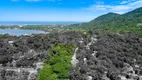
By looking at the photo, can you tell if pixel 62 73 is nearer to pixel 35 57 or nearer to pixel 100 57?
pixel 35 57

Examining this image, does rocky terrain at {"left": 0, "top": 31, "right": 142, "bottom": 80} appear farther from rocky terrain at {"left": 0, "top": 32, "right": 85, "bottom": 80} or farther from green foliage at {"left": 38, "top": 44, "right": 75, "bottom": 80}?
green foliage at {"left": 38, "top": 44, "right": 75, "bottom": 80}

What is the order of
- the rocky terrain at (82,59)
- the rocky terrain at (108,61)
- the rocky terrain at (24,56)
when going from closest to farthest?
the rocky terrain at (24,56) < the rocky terrain at (82,59) < the rocky terrain at (108,61)

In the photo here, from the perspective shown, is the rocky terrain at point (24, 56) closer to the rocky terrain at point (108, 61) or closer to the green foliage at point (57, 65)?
the green foliage at point (57, 65)

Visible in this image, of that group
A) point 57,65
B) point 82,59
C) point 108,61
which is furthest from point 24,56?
point 108,61

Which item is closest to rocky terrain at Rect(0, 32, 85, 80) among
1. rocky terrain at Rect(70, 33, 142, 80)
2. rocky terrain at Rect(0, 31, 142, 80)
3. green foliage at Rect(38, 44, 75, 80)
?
rocky terrain at Rect(0, 31, 142, 80)

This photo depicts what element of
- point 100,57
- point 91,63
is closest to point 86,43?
point 100,57

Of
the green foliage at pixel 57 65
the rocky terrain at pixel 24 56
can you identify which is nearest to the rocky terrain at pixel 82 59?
the rocky terrain at pixel 24 56

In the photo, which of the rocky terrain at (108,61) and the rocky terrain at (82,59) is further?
the rocky terrain at (108,61)

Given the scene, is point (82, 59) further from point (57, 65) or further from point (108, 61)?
point (57, 65)

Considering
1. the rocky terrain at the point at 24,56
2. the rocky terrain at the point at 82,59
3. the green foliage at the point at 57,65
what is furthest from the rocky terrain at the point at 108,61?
the rocky terrain at the point at 24,56

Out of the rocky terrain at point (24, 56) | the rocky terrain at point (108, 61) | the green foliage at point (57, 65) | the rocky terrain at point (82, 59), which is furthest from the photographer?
the rocky terrain at point (108, 61)
